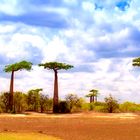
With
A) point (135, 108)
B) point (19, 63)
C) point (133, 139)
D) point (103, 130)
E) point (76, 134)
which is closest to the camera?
point (133, 139)

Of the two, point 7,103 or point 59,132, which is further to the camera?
point 7,103

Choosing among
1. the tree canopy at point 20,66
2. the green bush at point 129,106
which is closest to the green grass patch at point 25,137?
the tree canopy at point 20,66

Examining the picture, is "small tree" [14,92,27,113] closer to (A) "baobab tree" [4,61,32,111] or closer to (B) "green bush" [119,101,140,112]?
(A) "baobab tree" [4,61,32,111]

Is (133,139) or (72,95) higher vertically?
(72,95)

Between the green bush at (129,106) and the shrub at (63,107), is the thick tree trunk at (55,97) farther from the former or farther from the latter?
the green bush at (129,106)

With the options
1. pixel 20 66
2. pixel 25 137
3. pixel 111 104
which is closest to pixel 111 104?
pixel 111 104

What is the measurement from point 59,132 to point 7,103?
107 ft

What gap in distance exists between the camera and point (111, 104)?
6412 centimetres

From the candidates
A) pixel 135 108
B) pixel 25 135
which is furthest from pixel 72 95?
pixel 25 135

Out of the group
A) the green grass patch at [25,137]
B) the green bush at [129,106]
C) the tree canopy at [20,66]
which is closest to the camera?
the green grass patch at [25,137]

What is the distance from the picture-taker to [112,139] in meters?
25.9

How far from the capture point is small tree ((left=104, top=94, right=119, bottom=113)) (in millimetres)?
63612

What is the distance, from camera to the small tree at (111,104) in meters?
63.6

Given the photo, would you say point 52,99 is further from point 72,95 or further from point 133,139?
point 133,139
